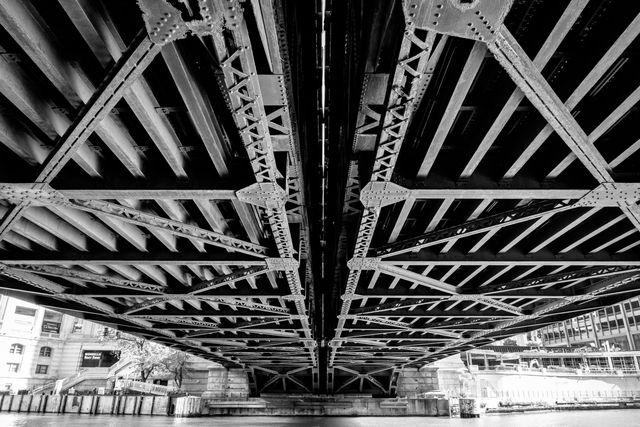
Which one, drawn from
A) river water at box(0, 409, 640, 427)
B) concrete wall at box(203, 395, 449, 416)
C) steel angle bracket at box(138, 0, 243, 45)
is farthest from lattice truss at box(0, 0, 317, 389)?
concrete wall at box(203, 395, 449, 416)

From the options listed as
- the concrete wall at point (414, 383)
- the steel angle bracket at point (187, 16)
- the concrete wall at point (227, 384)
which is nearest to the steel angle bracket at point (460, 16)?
the steel angle bracket at point (187, 16)

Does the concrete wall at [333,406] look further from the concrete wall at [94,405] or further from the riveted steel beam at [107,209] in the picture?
the riveted steel beam at [107,209]

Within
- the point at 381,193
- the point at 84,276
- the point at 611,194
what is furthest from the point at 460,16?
the point at 84,276

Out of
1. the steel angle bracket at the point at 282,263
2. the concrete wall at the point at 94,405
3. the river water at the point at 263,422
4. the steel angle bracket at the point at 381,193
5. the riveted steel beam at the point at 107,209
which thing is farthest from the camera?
the concrete wall at the point at 94,405

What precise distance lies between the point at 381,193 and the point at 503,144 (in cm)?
266

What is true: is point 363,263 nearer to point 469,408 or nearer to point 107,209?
point 107,209

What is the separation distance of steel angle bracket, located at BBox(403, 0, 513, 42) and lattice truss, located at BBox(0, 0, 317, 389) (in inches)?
63.5

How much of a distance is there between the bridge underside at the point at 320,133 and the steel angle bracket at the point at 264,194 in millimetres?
47

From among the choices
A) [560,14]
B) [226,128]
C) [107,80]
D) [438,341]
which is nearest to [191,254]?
[226,128]

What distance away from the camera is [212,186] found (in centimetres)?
823

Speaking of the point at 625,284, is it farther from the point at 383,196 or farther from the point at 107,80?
the point at 107,80

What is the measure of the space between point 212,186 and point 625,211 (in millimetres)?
8769

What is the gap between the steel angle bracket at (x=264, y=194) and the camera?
782 cm

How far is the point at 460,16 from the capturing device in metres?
4.40
